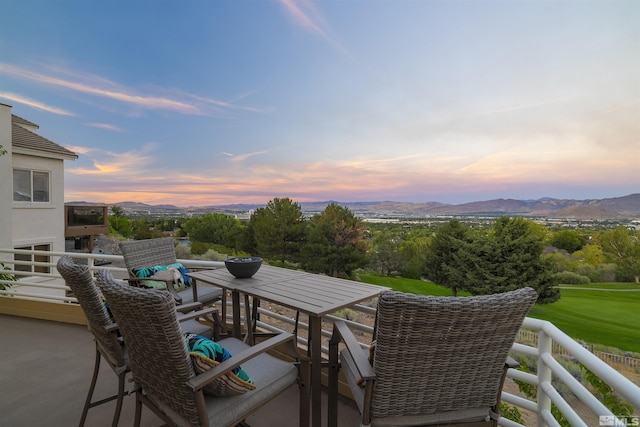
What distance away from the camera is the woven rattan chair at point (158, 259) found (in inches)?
104

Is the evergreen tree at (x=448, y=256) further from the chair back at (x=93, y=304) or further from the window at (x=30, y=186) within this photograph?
the chair back at (x=93, y=304)

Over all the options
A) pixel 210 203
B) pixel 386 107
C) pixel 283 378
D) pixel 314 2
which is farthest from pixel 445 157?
pixel 283 378

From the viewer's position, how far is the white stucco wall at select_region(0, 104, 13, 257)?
6.68 m

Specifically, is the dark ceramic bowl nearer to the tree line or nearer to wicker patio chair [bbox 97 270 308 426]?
wicker patio chair [bbox 97 270 308 426]

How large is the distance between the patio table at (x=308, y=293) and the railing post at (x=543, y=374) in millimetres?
769

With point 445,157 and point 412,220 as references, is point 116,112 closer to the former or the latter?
point 445,157

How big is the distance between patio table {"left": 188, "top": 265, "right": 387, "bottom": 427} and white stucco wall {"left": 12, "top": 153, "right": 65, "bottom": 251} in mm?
8738

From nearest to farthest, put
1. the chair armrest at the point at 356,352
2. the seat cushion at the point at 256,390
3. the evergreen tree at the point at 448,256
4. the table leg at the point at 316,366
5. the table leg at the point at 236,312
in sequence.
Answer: the chair armrest at the point at 356,352 → the seat cushion at the point at 256,390 → the table leg at the point at 316,366 → the table leg at the point at 236,312 → the evergreen tree at the point at 448,256

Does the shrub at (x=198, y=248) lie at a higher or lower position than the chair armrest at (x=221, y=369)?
lower

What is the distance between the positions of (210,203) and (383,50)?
30.1ft

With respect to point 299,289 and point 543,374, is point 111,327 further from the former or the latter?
point 543,374

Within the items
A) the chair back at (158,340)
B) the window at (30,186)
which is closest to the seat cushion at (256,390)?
the chair back at (158,340)

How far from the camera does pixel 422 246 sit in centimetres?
2602

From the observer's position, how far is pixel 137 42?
6379 millimetres
